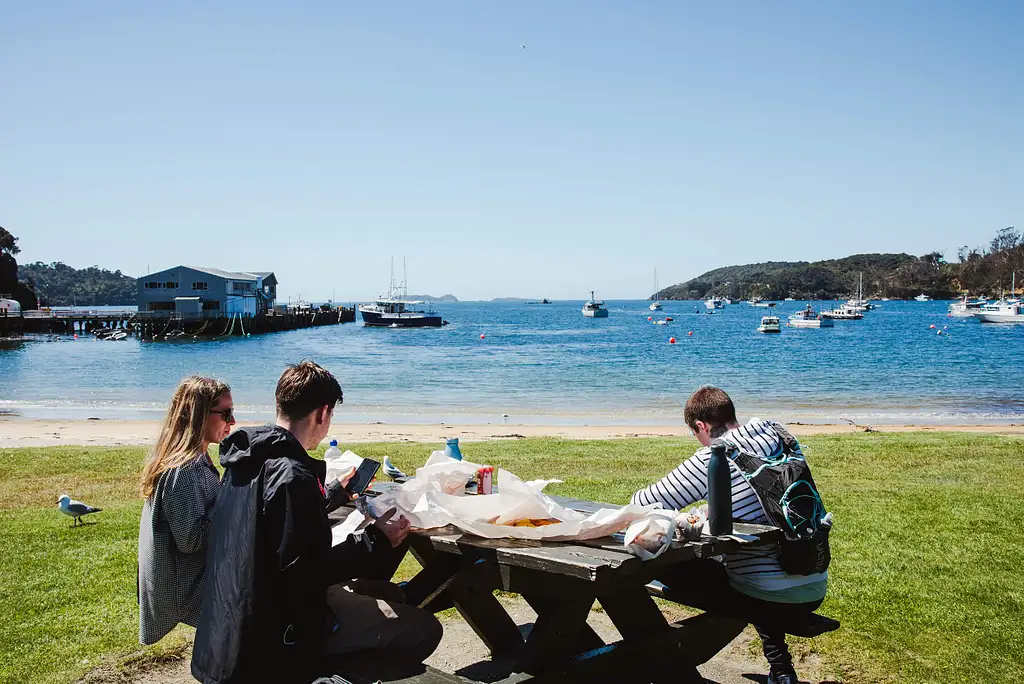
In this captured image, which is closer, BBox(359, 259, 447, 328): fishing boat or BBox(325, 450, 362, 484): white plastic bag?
BBox(325, 450, 362, 484): white plastic bag

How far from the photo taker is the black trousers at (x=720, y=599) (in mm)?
3826

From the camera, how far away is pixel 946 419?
23.3 meters

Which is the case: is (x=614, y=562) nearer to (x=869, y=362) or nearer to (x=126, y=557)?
(x=126, y=557)

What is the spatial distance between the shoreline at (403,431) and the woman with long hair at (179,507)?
40.9ft

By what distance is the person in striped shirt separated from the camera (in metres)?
3.74

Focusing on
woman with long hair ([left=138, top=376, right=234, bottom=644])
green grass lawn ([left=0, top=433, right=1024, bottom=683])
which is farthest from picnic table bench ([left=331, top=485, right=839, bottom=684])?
green grass lawn ([left=0, top=433, right=1024, bottom=683])

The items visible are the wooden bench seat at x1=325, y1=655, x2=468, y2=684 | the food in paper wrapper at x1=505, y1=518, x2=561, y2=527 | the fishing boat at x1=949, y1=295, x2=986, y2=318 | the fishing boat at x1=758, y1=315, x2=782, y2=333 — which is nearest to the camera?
the wooden bench seat at x1=325, y1=655, x2=468, y2=684

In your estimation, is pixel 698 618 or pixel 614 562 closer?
pixel 614 562

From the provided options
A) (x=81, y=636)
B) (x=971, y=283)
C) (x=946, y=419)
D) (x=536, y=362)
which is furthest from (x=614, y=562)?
(x=971, y=283)

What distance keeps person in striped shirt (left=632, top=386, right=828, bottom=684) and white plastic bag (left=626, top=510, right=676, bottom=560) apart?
1.31ft

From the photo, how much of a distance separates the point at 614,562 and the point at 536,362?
158 feet

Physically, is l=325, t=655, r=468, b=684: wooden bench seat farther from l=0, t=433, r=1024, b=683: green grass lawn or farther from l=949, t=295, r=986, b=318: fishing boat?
l=949, t=295, r=986, b=318: fishing boat

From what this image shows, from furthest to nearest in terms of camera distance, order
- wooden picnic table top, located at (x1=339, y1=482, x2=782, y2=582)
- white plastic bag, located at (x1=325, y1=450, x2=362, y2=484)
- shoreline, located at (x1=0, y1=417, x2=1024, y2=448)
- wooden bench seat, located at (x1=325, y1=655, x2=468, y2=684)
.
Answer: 1. shoreline, located at (x1=0, y1=417, x2=1024, y2=448)
2. white plastic bag, located at (x1=325, y1=450, x2=362, y2=484)
3. wooden bench seat, located at (x1=325, y1=655, x2=468, y2=684)
4. wooden picnic table top, located at (x1=339, y1=482, x2=782, y2=582)

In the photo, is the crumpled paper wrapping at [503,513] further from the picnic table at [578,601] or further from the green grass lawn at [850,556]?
the green grass lawn at [850,556]
